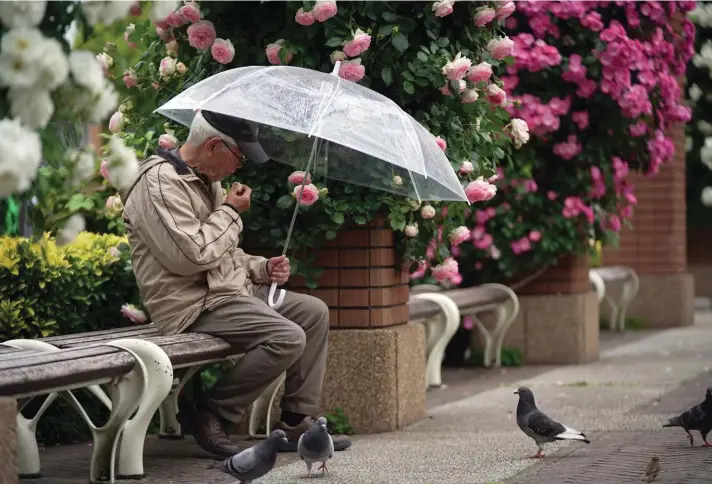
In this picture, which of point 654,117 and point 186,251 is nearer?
point 186,251

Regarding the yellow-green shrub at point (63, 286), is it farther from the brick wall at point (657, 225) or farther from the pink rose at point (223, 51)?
the brick wall at point (657, 225)

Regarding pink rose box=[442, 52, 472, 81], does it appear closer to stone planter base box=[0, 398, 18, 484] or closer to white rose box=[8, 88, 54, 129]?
stone planter base box=[0, 398, 18, 484]

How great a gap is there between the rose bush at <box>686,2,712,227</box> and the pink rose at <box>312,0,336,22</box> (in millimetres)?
1816

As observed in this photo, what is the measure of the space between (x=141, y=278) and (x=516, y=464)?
1902 mm

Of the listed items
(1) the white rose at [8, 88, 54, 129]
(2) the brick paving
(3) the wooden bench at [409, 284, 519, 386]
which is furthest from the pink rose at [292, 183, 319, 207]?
(1) the white rose at [8, 88, 54, 129]

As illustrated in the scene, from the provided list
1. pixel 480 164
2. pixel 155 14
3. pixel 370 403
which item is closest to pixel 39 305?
pixel 370 403

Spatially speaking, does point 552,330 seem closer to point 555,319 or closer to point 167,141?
point 555,319

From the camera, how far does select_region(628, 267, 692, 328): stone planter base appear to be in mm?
15609

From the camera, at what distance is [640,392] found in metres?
9.02

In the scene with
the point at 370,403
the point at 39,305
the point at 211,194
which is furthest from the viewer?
the point at 370,403

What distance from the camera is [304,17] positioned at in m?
6.93

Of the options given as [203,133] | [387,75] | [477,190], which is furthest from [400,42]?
[203,133]

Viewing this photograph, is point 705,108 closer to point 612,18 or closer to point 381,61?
point 612,18

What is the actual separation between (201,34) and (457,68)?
1345 mm
